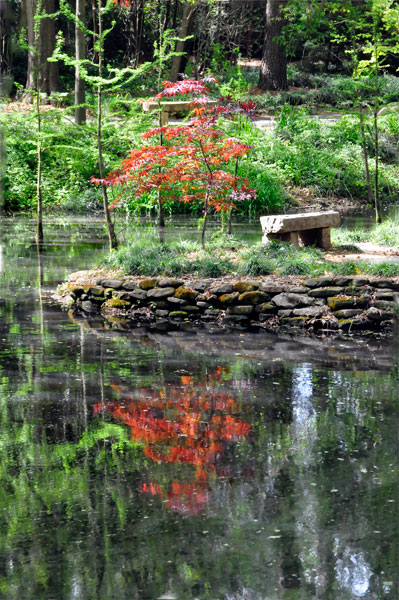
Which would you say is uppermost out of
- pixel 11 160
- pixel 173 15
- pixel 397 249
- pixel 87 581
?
pixel 173 15

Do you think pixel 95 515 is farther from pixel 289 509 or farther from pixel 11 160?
pixel 11 160

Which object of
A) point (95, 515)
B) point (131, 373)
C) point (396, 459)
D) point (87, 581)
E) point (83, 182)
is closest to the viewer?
point (87, 581)

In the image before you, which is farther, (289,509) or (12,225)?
(12,225)

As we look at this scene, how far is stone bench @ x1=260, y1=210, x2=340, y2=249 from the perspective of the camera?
12.7 meters

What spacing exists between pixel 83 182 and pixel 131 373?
49.9ft

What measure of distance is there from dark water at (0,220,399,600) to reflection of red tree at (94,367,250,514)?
0.02 metres

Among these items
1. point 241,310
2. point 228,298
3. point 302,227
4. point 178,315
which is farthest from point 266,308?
point 302,227

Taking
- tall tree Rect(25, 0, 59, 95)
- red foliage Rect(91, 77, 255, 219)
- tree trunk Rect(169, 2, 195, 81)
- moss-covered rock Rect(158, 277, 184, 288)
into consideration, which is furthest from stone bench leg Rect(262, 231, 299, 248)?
tree trunk Rect(169, 2, 195, 81)

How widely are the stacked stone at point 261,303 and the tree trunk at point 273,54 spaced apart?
74.6 feet

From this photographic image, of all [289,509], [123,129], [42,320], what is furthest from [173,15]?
[289,509]

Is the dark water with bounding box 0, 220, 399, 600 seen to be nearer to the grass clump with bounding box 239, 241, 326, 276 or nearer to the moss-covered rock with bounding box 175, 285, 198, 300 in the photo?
the moss-covered rock with bounding box 175, 285, 198, 300

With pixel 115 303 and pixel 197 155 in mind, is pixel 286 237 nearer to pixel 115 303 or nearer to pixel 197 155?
pixel 197 155

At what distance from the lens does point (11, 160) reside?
23.3 meters

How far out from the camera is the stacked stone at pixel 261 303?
10.2 m
